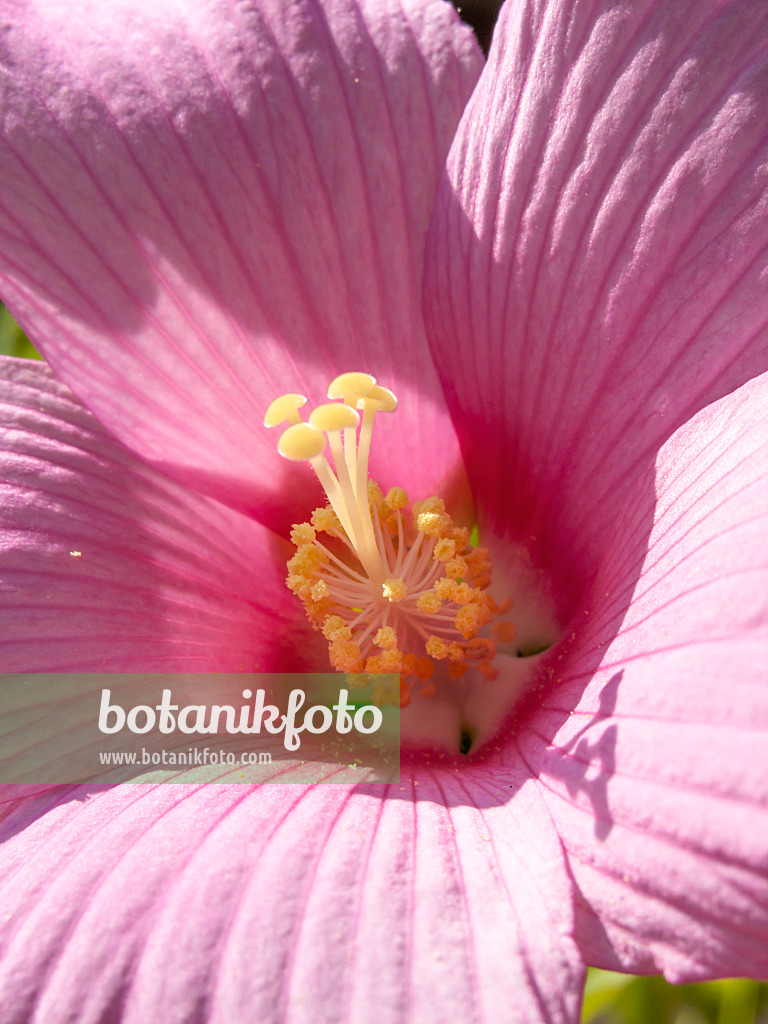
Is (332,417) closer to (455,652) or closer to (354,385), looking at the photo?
(354,385)

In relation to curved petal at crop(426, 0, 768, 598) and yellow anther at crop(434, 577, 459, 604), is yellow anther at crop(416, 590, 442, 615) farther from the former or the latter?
curved petal at crop(426, 0, 768, 598)

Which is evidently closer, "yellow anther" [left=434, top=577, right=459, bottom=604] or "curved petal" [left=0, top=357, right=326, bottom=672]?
"curved petal" [left=0, top=357, right=326, bottom=672]

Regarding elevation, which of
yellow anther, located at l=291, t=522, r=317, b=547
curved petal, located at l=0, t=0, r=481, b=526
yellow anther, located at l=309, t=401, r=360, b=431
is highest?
curved petal, located at l=0, t=0, r=481, b=526

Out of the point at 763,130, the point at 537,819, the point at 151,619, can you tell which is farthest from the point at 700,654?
the point at 151,619

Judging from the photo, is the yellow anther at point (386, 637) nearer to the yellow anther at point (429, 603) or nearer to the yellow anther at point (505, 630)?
the yellow anther at point (429, 603)

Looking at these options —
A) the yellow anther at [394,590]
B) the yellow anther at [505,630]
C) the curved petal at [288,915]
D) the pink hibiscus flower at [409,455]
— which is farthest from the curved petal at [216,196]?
the curved petal at [288,915]

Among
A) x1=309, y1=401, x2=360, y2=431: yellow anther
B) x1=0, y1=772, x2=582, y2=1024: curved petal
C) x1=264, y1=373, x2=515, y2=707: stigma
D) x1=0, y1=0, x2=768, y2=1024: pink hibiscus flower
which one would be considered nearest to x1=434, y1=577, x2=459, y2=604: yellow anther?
x1=264, y1=373, x2=515, y2=707: stigma

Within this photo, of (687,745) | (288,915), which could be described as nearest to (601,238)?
(687,745)
